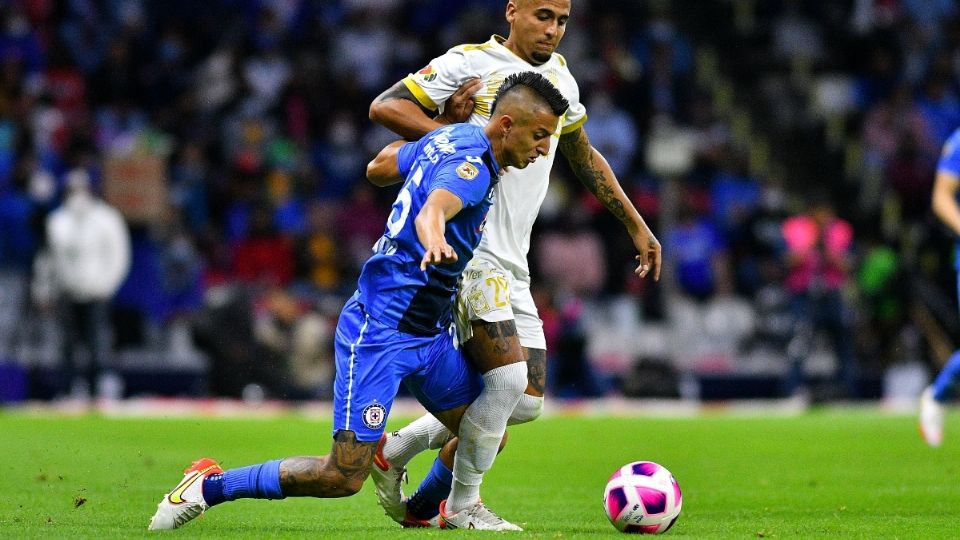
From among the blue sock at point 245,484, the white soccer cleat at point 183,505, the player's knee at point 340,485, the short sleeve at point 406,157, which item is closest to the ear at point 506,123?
the short sleeve at point 406,157

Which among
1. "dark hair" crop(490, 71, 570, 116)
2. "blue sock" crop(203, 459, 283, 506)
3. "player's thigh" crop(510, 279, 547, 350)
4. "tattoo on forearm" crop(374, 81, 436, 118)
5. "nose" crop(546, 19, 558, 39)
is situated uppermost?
"nose" crop(546, 19, 558, 39)

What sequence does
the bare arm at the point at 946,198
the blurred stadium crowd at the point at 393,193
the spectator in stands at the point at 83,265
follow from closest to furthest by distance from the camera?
the bare arm at the point at 946,198 < the spectator in stands at the point at 83,265 < the blurred stadium crowd at the point at 393,193

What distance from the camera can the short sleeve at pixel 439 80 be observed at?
7.56m

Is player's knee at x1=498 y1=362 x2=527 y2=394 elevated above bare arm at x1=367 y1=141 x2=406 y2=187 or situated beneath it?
situated beneath

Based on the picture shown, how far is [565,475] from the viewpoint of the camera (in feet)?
37.1

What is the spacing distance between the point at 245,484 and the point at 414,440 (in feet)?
3.92

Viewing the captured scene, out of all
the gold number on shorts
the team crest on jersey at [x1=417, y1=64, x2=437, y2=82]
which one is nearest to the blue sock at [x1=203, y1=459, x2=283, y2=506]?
the gold number on shorts

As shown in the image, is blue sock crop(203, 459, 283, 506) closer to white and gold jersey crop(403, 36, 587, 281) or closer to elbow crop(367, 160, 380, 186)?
elbow crop(367, 160, 380, 186)

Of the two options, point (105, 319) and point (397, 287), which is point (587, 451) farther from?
point (105, 319)

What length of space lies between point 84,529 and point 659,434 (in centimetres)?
919

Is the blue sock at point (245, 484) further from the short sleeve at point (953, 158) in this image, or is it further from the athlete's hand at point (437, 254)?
the short sleeve at point (953, 158)

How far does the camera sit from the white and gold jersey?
25.0ft

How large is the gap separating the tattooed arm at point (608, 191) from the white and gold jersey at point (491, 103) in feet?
1.25

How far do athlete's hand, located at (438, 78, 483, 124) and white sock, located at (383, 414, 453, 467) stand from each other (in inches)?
Result: 59.4
